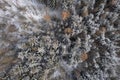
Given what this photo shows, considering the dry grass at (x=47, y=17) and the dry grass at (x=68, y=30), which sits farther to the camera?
the dry grass at (x=47, y=17)

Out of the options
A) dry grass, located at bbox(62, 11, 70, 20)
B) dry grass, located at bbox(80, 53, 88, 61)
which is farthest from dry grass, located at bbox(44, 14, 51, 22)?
dry grass, located at bbox(80, 53, 88, 61)

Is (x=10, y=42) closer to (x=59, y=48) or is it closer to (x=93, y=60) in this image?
(x=59, y=48)

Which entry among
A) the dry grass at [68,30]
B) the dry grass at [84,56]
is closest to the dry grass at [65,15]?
the dry grass at [68,30]

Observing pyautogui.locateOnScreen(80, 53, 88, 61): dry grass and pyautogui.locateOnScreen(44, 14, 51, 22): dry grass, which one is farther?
pyautogui.locateOnScreen(44, 14, 51, 22): dry grass

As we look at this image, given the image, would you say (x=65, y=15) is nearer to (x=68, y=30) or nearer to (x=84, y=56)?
(x=68, y=30)

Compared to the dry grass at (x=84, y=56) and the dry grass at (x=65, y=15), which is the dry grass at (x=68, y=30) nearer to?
the dry grass at (x=65, y=15)

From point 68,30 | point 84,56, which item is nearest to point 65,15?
point 68,30

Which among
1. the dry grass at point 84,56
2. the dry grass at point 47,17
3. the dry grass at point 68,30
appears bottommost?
the dry grass at point 84,56

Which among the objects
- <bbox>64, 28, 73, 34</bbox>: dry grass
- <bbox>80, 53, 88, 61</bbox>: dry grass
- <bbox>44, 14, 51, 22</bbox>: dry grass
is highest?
<bbox>44, 14, 51, 22</bbox>: dry grass

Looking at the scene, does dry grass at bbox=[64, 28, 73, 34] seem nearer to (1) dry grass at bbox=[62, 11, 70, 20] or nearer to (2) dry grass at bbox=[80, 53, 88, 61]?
(1) dry grass at bbox=[62, 11, 70, 20]

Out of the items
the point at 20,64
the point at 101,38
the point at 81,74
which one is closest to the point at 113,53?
the point at 101,38

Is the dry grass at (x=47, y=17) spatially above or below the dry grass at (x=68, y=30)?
above
